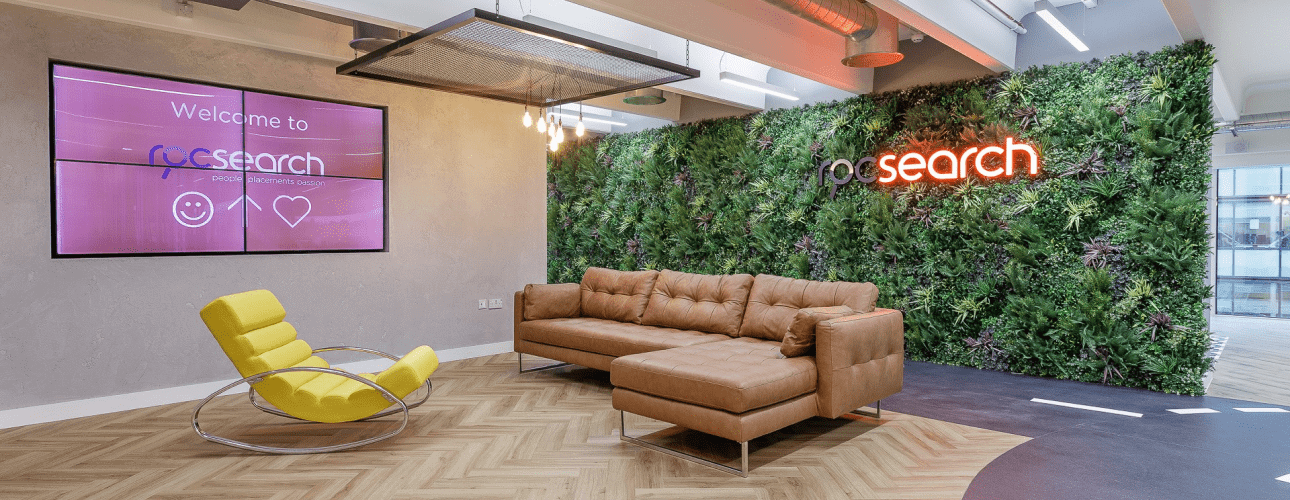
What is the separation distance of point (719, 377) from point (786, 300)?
1623 mm

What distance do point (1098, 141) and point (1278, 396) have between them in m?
2.30

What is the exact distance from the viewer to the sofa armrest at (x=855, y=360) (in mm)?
3809

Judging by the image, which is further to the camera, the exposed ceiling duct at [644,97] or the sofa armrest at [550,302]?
the exposed ceiling duct at [644,97]

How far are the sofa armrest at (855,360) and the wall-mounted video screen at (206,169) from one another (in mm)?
4284

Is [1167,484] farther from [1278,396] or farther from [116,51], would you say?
[116,51]

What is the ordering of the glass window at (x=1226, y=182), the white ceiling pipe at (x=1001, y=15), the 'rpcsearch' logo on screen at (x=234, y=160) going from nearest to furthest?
the 'rpcsearch' logo on screen at (x=234, y=160) → the white ceiling pipe at (x=1001, y=15) → the glass window at (x=1226, y=182)

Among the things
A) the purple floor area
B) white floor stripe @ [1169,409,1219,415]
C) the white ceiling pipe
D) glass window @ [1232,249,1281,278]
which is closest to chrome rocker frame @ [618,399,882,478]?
the purple floor area

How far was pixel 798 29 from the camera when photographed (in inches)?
225

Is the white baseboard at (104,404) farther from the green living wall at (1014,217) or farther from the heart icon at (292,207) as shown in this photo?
the green living wall at (1014,217)

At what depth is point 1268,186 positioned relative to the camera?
10.1 m

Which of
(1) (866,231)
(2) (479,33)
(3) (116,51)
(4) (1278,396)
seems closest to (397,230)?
(3) (116,51)

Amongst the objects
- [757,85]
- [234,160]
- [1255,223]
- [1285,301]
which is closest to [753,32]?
[757,85]

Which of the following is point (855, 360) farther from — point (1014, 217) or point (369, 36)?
point (369, 36)

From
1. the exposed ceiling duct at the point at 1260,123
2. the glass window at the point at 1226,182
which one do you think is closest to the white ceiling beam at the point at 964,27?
the exposed ceiling duct at the point at 1260,123
